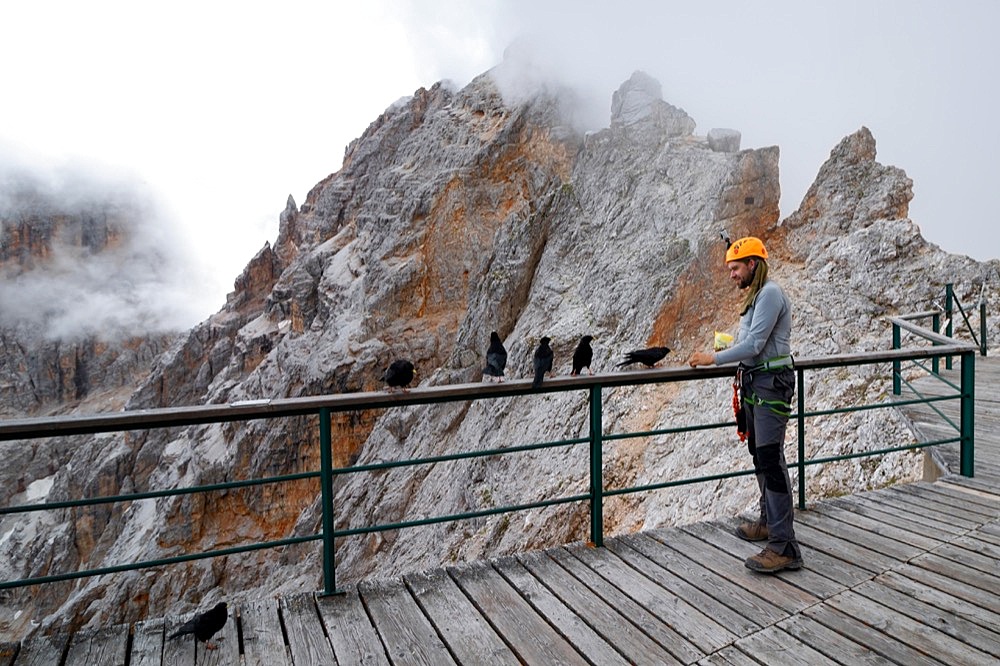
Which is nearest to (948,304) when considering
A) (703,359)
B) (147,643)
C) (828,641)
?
(703,359)

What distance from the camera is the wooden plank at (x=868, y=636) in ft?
9.08

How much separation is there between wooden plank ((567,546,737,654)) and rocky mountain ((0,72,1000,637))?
612 cm

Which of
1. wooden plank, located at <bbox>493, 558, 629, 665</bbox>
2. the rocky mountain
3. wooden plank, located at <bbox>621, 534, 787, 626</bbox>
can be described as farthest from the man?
the rocky mountain

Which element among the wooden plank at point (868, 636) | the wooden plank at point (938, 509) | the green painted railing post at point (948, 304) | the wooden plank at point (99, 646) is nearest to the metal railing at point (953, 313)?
the green painted railing post at point (948, 304)

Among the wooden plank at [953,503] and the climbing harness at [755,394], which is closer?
the climbing harness at [755,394]

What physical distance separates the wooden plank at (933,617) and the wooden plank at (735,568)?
0.38m

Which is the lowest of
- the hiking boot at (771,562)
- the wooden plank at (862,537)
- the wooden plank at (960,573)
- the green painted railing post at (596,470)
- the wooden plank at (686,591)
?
the wooden plank at (686,591)

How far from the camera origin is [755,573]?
3.69 metres

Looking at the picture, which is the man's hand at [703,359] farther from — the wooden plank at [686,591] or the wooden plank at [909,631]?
the wooden plank at [909,631]

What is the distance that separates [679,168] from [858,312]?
790cm

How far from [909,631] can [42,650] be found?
4.33 meters

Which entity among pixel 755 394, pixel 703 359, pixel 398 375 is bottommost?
pixel 755 394

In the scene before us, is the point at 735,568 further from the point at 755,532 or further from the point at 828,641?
the point at 828,641

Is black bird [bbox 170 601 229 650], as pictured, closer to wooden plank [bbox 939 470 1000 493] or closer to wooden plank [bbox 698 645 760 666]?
wooden plank [bbox 698 645 760 666]
